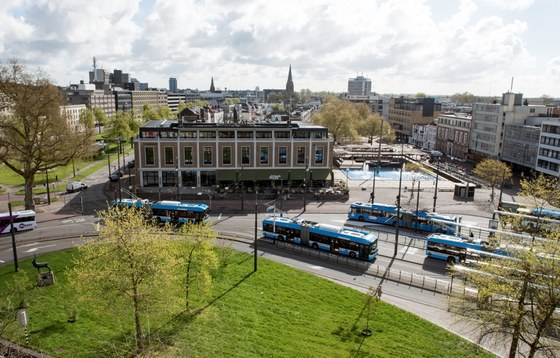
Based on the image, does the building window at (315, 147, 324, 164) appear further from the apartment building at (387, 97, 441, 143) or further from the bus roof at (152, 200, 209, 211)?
the apartment building at (387, 97, 441, 143)

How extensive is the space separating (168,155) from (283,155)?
18.8m

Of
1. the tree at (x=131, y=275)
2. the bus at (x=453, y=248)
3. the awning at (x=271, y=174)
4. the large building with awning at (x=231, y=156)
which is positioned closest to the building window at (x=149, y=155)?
the large building with awning at (x=231, y=156)

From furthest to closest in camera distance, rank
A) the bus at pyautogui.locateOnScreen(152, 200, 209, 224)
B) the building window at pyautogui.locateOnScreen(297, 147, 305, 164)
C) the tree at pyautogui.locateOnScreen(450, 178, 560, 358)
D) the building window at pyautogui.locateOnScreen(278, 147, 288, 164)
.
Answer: the building window at pyautogui.locateOnScreen(297, 147, 305, 164), the building window at pyautogui.locateOnScreen(278, 147, 288, 164), the bus at pyautogui.locateOnScreen(152, 200, 209, 224), the tree at pyautogui.locateOnScreen(450, 178, 560, 358)

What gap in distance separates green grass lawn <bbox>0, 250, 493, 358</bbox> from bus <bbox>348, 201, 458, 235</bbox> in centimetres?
2027

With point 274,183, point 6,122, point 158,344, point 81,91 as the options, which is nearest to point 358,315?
point 158,344

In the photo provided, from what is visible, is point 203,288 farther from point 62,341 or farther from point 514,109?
point 514,109

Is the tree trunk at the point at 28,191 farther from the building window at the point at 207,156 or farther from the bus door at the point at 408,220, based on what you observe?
the bus door at the point at 408,220

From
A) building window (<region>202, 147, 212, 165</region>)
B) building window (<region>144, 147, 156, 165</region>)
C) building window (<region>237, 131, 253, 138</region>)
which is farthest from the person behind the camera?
building window (<region>237, 131, 253, 138</region>)

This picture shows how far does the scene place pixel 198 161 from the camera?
6788cm

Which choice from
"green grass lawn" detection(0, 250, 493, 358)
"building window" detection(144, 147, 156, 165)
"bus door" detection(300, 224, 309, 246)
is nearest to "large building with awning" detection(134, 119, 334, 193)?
"building window" detection(144, 147, 156, 165)

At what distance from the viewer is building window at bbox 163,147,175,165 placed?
66950 mm

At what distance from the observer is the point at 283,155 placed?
69.4 metres

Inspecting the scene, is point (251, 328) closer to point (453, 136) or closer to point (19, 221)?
point (19, 221)

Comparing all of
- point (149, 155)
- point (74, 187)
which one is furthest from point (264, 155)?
point (74, 187)
